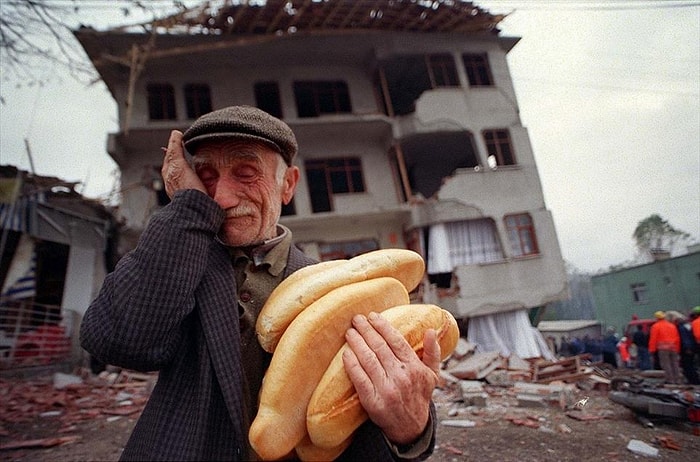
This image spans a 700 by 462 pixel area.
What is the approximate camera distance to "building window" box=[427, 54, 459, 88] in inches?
545

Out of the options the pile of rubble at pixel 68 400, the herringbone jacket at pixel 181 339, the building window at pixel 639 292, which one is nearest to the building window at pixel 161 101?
the pile of rubble at pixel 68 400

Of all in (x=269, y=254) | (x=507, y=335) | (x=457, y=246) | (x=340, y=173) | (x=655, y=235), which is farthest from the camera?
(x=340, y=173)

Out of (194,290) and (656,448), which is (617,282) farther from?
(194,290)

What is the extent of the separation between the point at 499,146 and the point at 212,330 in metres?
14.0

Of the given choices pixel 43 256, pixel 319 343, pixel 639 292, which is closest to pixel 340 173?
pixel 639 292

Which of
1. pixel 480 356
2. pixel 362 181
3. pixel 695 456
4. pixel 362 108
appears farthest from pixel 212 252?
pixel 362 108

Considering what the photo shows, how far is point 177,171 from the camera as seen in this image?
4.44 feet

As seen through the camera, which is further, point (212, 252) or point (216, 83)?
point (216, 83)

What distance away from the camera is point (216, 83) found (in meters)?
13.3

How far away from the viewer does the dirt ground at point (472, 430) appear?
4.55 metres

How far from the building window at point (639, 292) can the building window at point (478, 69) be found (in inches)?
413

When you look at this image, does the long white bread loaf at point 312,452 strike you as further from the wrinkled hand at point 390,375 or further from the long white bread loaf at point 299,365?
the wrinkled hand at point 390,375

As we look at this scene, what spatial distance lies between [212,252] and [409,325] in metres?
0.79

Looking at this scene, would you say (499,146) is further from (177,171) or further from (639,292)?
(177,171)
